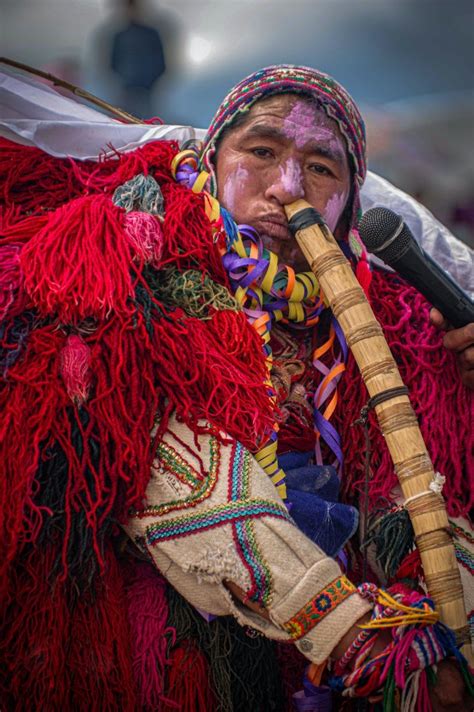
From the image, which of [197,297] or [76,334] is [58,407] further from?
[197,297]

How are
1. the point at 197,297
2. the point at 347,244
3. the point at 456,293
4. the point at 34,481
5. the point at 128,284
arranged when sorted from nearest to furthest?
the point at 34,481 → the point at 128,284 → the point at 197,297 → the point at 456,293 → the point at 347,244

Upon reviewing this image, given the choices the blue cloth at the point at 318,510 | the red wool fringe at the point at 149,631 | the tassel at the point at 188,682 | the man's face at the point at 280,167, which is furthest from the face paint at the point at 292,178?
the tassel at the point at 188,682

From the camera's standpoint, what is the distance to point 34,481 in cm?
142

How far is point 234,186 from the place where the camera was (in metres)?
1.91

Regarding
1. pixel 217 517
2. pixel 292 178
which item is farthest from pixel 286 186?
pixel 217 517

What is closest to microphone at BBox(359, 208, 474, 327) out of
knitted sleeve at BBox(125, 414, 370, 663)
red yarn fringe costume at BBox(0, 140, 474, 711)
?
red yarn fringe costume at BBox(0, 140, 474, 711)

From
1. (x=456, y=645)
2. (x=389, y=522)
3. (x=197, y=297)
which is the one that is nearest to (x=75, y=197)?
→ (x=197, y=297)

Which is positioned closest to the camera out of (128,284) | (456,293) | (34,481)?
(34,481)

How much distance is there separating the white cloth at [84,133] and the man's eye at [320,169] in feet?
1.25

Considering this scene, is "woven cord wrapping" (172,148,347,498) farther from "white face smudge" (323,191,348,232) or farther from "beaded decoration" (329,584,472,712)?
"beaded decoration" (329,584,472,712)

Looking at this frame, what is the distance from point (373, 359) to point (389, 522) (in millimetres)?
362

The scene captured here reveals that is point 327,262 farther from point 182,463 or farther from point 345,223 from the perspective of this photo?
point 182,463

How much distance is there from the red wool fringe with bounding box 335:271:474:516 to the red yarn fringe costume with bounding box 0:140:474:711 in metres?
0.40

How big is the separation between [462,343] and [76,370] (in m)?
0.96
